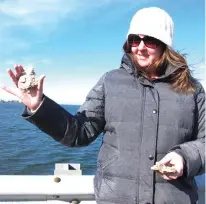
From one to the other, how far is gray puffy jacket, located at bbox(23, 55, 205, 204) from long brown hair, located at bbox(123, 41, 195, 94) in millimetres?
39

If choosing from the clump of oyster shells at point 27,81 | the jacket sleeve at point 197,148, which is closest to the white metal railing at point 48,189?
the jacket sleeve at point 197,148

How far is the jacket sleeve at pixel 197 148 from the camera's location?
1726 mm

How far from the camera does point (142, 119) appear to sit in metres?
1.78

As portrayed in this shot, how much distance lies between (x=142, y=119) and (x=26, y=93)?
651 mm

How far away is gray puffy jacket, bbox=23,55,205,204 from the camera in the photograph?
1724 millimetres

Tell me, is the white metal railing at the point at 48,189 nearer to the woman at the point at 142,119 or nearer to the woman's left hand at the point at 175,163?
the woman at the point at 142,119

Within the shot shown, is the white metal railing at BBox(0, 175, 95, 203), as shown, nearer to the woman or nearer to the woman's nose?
the woman

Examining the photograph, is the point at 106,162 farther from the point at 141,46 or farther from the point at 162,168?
the point at 141,46

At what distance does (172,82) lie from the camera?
1916 mm

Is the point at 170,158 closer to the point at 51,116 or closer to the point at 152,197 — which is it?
the point at 152,197

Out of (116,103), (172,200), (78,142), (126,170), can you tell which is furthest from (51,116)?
(172,200)

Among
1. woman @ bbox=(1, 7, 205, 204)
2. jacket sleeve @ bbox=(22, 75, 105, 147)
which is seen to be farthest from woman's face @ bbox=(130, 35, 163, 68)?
jacket sleeve @ bbox=(22, 75, 105, 147)

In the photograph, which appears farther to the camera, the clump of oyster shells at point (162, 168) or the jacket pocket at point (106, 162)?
the jacket pocket at point (106, 162)

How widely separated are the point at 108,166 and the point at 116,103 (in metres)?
0.36
